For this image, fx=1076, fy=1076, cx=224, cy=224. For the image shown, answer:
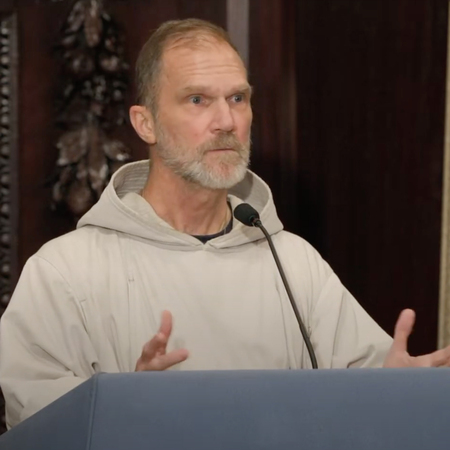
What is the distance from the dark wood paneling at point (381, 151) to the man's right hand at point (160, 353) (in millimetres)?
1341

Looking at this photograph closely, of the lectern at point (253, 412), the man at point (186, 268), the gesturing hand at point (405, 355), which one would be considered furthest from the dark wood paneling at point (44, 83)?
the lectern at point (253, 412)

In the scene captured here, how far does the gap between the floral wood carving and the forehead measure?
0.49 meters

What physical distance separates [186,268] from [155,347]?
1.91 feet

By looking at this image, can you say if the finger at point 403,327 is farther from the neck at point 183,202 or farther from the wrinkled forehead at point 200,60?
the wrinkled forehead at point 200,60

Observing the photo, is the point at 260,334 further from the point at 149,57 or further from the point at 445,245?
the point at 445,245

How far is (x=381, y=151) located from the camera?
323 centimetres

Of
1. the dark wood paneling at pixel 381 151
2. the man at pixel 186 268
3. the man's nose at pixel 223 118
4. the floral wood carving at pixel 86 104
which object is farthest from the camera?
the dark wood paneling at pixel 381 151

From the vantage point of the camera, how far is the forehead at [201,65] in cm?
239

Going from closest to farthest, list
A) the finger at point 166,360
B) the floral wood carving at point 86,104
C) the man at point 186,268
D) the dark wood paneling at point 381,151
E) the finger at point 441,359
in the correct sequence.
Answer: the finger at point 166,360 → the finger at point 441,359 → the man at point 186,268 → the floral wood carving at point 86,104 → the dark wood paneling at point 381,151

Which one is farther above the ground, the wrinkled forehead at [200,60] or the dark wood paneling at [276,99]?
the wrinkled forehead at [200,60]

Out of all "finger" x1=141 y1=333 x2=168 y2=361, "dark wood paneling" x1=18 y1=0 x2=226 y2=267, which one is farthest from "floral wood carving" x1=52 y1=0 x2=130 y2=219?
"finger" x1=141 y1=333 x2=168 y2=361

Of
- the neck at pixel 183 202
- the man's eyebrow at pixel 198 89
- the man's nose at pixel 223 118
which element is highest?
the man's eyebrow at pixel 198 89

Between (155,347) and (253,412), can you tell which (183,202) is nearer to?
Result: (155,347)

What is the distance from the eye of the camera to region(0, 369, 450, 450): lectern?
1267 mm
